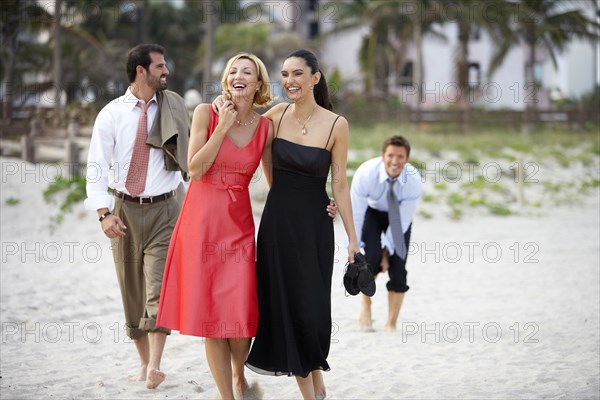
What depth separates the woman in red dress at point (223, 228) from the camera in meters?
4.43

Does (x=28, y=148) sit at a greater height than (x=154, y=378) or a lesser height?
greater

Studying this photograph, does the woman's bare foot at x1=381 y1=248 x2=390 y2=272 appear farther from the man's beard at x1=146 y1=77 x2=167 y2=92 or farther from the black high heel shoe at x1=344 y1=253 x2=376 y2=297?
the man's beard at x1=146 y1=77 x2=167 y2=92

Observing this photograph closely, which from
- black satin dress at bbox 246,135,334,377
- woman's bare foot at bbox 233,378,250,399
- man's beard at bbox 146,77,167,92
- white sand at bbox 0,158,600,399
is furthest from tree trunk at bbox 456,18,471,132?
black satin dress at bbox 246,135,334,377

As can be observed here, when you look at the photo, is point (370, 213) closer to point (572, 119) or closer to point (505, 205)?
point (505, 205)

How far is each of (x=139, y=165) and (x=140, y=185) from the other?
129 mm

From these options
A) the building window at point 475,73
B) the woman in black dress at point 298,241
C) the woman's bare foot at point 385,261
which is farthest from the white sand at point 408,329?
the building window at point 475,73

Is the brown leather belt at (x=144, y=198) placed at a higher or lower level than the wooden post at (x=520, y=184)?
lower

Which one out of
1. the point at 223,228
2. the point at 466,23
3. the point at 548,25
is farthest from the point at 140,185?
the point at 548,25

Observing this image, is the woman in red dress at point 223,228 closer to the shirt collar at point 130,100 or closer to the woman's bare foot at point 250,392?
the woman's bare foot at point 250,392

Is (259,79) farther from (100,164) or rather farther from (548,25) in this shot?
(548,25)

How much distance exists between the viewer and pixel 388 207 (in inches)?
269

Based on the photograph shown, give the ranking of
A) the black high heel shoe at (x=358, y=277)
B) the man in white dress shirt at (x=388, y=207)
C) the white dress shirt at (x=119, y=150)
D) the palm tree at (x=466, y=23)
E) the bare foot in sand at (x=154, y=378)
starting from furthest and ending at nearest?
the palm tree at (x=466, y=23)
the man in white dress shirt at (x=388, y=207)
the bare foot in sand at (x=154, y=378)
the white dress shirt at (x=119, y=150)
the black high heel shoe at (x=358, y=277)

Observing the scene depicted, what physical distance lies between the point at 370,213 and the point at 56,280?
4.40 m

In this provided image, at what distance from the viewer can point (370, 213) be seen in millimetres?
6980
